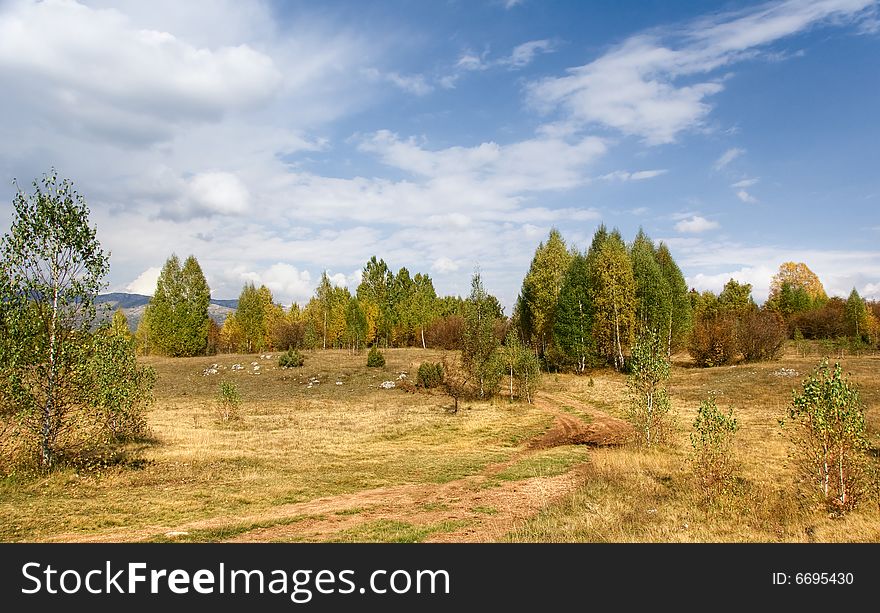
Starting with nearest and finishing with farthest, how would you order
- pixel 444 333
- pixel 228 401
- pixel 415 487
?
pixel 415 487 → pixel 228 401 → pixel 444 333

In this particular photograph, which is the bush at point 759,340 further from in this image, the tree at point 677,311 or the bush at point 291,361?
the bush at point 291,361

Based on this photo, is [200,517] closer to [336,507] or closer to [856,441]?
[336,507]

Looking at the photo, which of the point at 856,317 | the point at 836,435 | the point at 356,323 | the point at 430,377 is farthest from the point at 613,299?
the point at 856,317

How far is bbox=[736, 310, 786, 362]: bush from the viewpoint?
60.6m

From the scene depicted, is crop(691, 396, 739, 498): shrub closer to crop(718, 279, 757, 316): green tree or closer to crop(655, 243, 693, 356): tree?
crop(655, 243, 693, 356): tree

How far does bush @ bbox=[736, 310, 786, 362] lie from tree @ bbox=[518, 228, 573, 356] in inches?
923

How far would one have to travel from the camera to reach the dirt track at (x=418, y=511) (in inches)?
493

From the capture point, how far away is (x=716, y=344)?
206 ft

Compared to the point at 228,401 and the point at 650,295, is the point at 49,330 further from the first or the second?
the point at 650,295

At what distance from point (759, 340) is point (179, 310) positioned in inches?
3334

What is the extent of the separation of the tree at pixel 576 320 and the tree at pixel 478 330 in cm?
2160

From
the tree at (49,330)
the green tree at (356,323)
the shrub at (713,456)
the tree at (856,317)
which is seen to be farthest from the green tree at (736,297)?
the tree at (49,330)

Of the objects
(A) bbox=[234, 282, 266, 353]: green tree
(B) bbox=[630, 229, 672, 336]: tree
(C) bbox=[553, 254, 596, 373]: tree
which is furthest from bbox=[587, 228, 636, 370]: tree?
(A) bbox=[234, 282, 266, 353]: green tree

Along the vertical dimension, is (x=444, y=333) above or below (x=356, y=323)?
below
